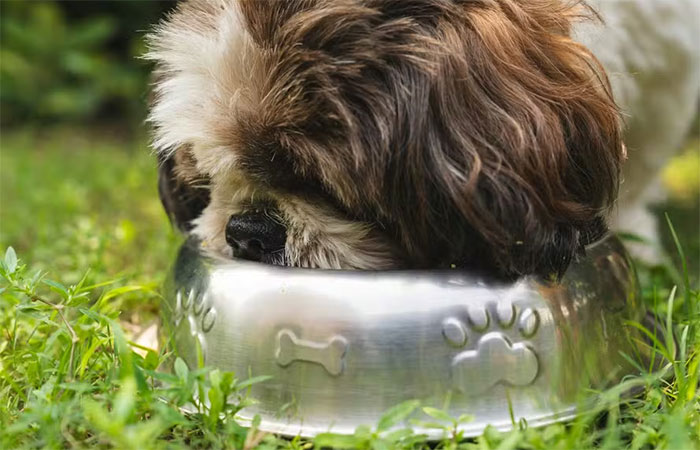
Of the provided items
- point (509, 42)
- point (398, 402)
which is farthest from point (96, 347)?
point (509, 42)

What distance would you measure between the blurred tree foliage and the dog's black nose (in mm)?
5968

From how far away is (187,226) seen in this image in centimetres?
312

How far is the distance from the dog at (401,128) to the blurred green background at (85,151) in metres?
0.68

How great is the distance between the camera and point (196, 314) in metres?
2.26

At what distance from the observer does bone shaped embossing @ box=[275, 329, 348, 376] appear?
201 centimetres

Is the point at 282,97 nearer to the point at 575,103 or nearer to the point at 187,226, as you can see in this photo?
the point at 575,103

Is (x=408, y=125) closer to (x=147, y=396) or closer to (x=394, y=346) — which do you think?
(x=394, y=346)

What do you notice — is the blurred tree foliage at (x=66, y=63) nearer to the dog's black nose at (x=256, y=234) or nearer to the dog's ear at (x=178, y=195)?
the dog's ear at (x=178, y=195)

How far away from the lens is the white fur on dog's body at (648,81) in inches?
124

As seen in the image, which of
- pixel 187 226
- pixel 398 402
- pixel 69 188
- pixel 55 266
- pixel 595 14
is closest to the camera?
pixel 398 402

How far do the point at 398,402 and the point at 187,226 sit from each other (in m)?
1.42

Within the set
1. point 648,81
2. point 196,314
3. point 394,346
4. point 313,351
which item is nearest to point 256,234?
point 196,314

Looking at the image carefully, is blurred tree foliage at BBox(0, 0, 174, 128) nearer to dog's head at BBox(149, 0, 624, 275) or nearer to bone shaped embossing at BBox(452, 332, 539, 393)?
dog's head at BBox(149, 0, 624, 275)

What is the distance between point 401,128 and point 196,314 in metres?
0.77
